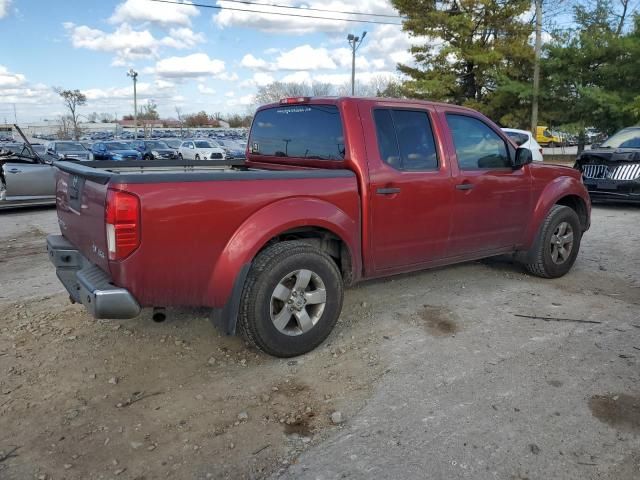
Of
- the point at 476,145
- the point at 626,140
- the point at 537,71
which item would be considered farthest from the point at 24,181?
the point at 537,71

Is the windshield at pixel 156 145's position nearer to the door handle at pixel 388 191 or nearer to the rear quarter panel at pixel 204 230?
the door handle at pixel 388 191

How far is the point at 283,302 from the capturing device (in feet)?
12.1

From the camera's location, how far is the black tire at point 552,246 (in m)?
5.54

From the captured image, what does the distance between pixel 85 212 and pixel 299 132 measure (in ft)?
6.24

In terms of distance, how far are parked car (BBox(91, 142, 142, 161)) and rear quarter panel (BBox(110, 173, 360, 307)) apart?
24.6 metres

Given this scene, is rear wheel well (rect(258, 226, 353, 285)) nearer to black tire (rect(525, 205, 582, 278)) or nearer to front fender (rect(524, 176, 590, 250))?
front fender (rect(524, 176, 590, 250))

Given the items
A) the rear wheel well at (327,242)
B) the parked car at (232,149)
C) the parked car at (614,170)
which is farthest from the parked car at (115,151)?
the rear wheel well at (327,242)

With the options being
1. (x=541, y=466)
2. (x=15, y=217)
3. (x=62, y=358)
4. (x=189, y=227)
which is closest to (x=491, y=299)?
(x=541, y=466)

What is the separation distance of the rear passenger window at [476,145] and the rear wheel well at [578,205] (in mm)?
1313

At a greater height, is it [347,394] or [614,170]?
[614,170]

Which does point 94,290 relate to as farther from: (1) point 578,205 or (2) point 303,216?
(1) point 578,205

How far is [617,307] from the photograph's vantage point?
192 inches

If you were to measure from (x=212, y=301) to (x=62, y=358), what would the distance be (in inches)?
50.9

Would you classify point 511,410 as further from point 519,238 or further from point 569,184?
point 569,184
